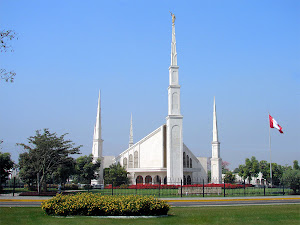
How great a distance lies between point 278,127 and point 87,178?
28527mm

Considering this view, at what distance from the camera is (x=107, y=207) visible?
13867mm

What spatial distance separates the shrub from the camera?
45.4 ft

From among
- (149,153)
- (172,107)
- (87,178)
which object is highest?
(172,107)

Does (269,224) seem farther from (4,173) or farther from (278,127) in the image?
(4,173)

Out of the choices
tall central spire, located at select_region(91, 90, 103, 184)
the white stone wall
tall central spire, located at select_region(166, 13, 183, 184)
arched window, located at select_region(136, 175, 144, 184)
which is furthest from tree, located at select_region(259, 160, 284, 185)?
tall central spire, located at select_region(91, 90, 103, 184)

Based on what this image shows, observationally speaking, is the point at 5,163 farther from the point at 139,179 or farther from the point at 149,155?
the point at 149,155

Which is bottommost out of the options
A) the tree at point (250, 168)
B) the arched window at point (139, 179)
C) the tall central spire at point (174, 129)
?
the arched window at point (139, 179)

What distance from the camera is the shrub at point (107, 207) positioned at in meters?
13.8

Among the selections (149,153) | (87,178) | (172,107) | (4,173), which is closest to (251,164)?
(149,153)

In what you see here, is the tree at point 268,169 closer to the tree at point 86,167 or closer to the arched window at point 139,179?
the arched window at point 139,179

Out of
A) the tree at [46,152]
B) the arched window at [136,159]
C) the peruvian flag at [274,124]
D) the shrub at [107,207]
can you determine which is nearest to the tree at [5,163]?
the tree at [46,152]

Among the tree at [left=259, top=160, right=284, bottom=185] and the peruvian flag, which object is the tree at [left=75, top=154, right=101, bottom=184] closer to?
the peruvian flag

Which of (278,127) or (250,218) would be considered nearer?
(250,218)

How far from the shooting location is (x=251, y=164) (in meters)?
69.2
